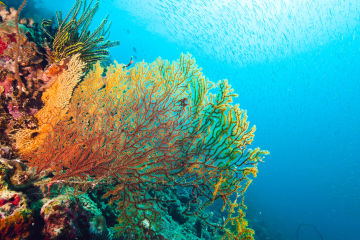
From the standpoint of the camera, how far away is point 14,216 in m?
1.76

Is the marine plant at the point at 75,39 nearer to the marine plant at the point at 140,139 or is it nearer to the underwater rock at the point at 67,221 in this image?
the marine plant at the point at 140,139

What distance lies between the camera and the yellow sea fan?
305 cm

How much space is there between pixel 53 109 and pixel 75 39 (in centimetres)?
211

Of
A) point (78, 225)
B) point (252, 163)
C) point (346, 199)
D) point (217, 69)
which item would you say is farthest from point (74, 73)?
point (217, 69)

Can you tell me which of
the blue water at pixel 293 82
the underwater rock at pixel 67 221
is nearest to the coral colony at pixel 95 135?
the underwater rock at pixel 67 221

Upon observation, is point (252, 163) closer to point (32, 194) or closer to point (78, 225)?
point (78, 225)

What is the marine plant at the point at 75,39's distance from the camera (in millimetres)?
3852

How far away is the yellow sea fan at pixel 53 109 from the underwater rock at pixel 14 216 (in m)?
1.30

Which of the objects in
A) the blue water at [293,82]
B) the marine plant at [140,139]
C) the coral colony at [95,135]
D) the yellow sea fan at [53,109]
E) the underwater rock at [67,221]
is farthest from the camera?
the blue water at [293,82]

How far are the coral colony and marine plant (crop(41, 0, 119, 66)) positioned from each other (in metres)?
0.03

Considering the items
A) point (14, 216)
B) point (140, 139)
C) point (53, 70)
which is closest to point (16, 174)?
point (14, 216)

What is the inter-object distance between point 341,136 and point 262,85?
52827mm

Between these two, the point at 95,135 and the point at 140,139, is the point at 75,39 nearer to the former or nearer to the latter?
the point at 95,135

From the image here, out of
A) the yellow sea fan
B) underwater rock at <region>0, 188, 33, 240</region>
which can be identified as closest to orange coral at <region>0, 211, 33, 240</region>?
underwater rock at <region>0, 188, 33, 240</region>
